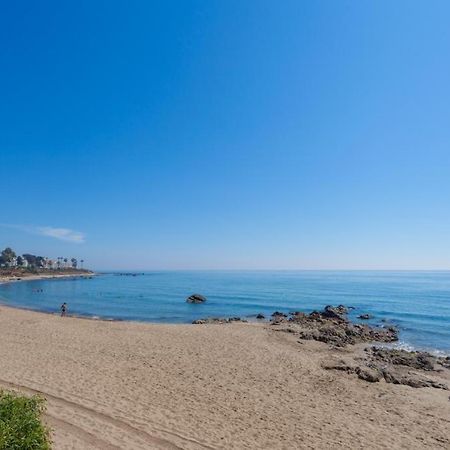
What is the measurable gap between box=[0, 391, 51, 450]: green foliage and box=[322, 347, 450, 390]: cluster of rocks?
17567 mm

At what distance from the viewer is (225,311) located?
5691 cm

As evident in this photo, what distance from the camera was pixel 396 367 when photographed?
78.1 feet

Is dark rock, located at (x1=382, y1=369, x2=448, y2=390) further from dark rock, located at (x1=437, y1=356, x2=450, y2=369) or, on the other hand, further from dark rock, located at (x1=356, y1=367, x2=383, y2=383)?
dark rock, located at (x1=437, y1=356, x2=450, y2=369)

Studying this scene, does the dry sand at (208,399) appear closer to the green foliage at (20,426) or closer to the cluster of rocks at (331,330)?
the green foliage at (20,426)

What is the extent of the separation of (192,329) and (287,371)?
15838 millimetres

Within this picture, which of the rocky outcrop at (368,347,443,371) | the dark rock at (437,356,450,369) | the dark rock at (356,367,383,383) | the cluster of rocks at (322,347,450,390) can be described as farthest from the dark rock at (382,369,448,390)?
the dark rock at (437,356,450,369)

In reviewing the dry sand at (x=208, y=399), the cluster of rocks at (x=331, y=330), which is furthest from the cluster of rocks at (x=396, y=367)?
the cluster of rocks at (x=331, y=330)

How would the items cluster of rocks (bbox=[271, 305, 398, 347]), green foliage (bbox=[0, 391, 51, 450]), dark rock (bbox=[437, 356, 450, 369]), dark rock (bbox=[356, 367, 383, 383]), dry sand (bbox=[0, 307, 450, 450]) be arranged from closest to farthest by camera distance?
green foliage (bbox=[0, 391, 51, 450])
dry sand (bbox=[0, 307, 450, 450])
dark rock (bbox=[356, 367, 383, 383])
dark rock (bbox=[437, 356, 450, 369])
cluster of rocks (bbox=[271, 305, 398, 347])

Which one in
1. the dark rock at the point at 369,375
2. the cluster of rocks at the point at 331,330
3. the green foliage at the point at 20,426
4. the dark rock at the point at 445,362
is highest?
the green foliage at the point at 20,426

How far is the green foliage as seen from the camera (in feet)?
20.4

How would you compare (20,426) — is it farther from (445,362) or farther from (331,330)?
(331,330)

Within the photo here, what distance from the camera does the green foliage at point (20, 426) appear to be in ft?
20.4

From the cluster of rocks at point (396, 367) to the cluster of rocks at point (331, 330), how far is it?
338 cm

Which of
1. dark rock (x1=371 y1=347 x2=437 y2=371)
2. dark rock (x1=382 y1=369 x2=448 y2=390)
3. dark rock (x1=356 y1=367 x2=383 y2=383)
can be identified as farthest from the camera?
dark rock (x1=371 y1=347 x2=437 y2=371)
